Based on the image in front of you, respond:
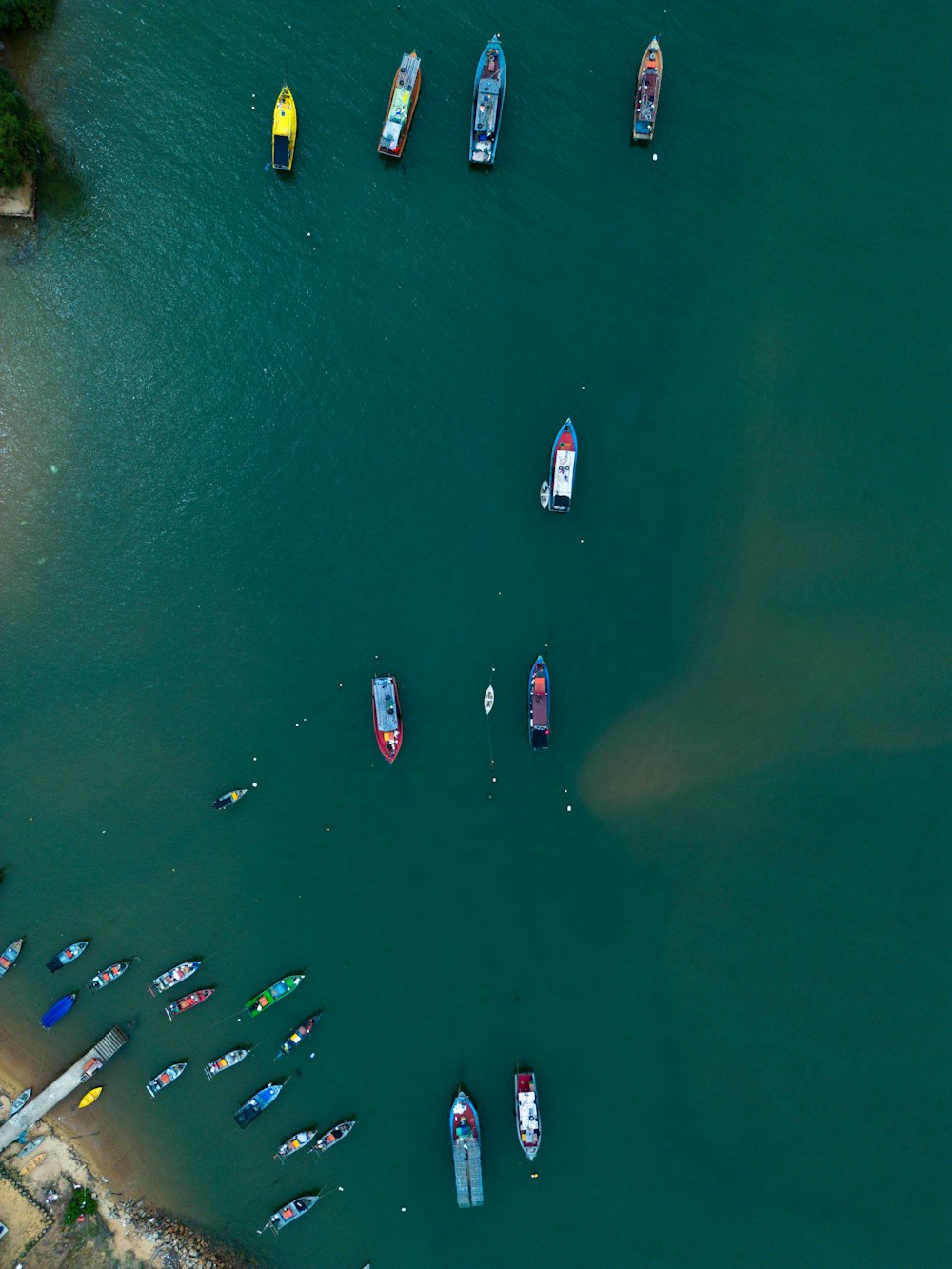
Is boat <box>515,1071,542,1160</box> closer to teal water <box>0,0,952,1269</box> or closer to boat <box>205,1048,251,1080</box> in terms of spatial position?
teal water <box>0,0,952,1269</box>

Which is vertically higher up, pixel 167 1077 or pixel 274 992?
pixel 274 992

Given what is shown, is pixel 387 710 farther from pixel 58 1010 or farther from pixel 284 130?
pixel 284 130

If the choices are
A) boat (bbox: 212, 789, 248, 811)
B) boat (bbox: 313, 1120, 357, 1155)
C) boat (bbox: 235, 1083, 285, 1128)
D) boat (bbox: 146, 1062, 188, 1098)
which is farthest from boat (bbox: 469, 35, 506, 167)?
boat (bbox: 313, 1120, 357, 1155)

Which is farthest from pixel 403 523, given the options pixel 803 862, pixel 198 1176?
pixel 198 1176

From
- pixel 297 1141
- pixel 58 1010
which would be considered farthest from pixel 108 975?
pixel 297 1141

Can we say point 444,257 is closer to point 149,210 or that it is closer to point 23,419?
point 149,210

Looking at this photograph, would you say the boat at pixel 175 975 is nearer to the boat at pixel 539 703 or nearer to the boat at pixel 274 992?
the boat at pixel 274 992
